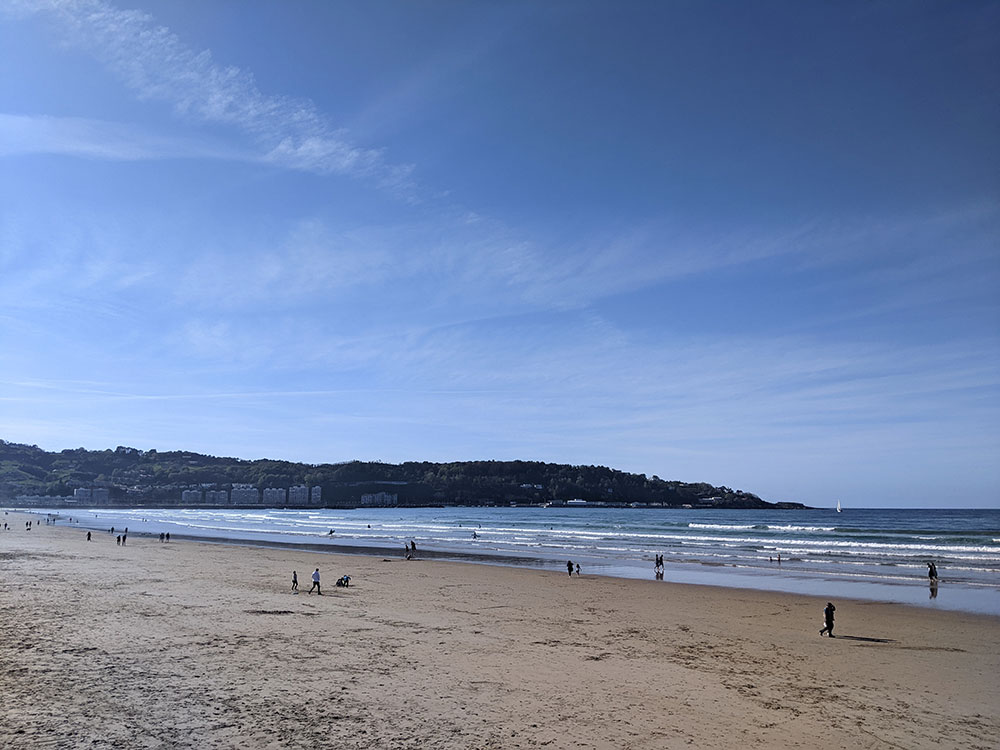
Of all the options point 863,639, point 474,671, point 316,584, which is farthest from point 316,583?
point 863,639

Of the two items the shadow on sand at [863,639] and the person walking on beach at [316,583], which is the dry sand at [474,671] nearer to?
the shadow on sand at [863,639]

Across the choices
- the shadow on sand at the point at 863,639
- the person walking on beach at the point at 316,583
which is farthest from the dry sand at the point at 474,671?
the person walking on beach at the point at 316,583

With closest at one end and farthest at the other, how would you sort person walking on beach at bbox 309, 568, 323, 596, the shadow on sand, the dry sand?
the dry sand → the shadow on sand → person walking on beach at bbox 309, 568, 323, 596

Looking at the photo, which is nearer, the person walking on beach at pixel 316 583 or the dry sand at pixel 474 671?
the dry sand at pixel 474 671

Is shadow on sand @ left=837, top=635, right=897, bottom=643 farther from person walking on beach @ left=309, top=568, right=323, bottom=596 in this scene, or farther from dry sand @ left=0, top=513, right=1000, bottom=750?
person walking on beach @ left=309, top=568, right=323, bottom=596

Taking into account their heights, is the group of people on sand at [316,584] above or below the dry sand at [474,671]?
below

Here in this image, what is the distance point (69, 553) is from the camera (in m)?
38.8

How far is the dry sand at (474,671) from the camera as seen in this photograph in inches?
387

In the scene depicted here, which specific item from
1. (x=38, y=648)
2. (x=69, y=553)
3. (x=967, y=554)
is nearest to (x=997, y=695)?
(x=38, y=648)

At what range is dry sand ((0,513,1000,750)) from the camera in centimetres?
982

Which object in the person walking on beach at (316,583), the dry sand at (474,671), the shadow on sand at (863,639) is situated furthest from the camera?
the person walking on beach at (316,583)

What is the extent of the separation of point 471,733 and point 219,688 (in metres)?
4.68

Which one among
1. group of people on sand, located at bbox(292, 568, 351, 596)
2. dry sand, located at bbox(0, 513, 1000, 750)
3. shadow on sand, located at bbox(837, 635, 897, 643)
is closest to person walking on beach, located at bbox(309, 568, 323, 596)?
group of people on sand, located at bbox(292, 568, 351, 596)

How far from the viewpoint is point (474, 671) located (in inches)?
517
